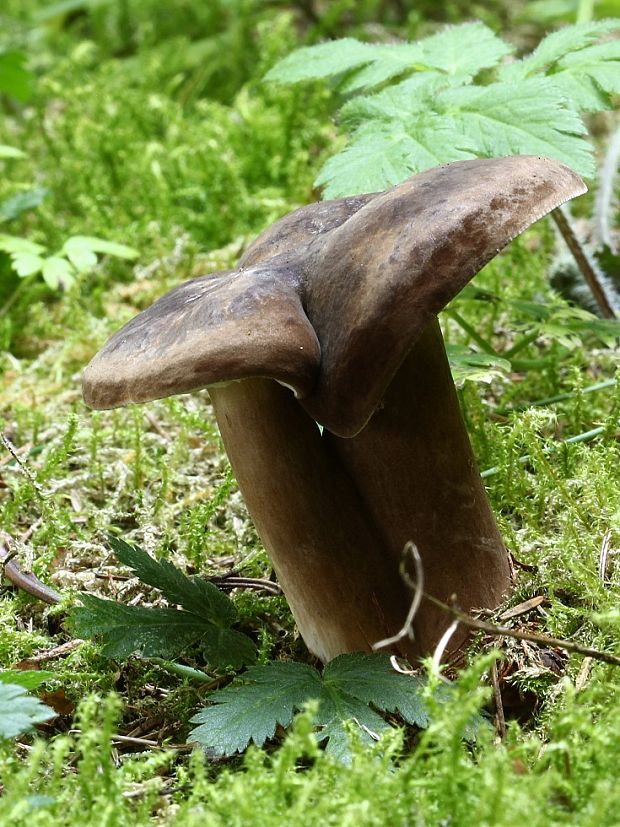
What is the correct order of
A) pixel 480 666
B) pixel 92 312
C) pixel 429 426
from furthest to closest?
pixel 92 312 → pixel 429 426 → pixel 480 666

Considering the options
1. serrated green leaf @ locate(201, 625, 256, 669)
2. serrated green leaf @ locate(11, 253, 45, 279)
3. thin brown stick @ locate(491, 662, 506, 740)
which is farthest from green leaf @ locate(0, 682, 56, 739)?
serrated green leaf @ locate(11, 253, 45, 279)

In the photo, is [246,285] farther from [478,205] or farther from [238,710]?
[238,710]

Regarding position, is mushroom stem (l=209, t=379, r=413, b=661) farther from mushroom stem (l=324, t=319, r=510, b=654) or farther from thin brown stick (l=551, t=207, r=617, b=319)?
thin brown stick (l=551, t=207, r=617, b=319)

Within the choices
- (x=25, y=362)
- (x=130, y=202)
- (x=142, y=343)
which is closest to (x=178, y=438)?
(x=25, y=362)

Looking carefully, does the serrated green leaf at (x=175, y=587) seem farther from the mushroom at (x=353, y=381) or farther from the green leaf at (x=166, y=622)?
the mushroom at (x=353, y=381)

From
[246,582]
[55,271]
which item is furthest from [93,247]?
[246,582]

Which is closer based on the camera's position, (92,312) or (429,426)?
(429,426)

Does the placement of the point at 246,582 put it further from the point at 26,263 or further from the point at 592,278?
the point at 26,263
